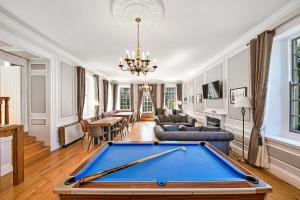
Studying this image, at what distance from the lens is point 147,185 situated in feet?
3.92

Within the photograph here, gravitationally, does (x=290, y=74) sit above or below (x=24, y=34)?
below

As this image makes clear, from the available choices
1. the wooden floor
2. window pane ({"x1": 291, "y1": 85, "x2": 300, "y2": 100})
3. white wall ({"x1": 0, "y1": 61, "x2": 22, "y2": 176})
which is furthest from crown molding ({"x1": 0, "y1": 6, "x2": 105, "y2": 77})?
window pane ({"x1": 291, "y1": 85, "x2": 300, "y2": 100})

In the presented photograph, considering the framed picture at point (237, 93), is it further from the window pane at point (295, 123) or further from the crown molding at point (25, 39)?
the crown molding at point (25, 39)

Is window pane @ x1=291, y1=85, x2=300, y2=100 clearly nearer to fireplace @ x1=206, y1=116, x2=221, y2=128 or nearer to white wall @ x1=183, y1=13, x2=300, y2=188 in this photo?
white wall @ x1=183, y1=13, x2=300, y2=188

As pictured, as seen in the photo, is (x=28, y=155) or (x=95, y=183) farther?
(x=28, y=155)

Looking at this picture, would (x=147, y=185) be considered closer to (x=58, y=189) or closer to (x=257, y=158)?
(x=58, y=189)

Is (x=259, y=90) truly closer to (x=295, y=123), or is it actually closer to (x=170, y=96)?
(x=295, y=123)

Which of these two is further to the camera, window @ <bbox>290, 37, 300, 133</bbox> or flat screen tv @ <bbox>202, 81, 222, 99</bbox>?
flat screen tv @ <bbox>202, 81, 222, 99</bbox>

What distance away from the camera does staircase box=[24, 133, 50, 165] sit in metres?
3.85

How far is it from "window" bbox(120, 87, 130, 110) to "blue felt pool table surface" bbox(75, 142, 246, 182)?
407 inches

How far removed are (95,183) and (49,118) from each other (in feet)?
13.9

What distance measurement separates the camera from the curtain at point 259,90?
3.19 metres

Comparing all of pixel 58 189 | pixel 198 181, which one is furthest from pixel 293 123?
pixel 58 189

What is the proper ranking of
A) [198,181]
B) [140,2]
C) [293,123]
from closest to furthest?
1. [198,181]
2. [140,2]
3. [293,123]
